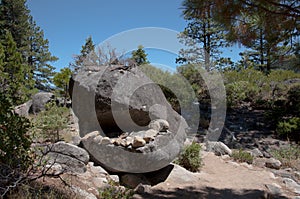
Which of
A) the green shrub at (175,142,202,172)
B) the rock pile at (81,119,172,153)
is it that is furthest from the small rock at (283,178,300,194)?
the rock pile at (81,119,172,153)

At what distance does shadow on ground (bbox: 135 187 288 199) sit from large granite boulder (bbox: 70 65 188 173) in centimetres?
45

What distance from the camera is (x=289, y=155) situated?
4965mm

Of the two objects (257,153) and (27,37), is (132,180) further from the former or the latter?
(27,37)

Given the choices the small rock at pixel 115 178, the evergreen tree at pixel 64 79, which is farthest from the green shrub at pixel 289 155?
the evergreen tree at pixel 64 79

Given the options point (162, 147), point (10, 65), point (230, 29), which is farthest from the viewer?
point (10, 65)

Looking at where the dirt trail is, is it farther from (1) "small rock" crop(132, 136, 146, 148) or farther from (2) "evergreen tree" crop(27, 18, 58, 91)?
(2) "evergreen tree" crop(27, 18, 58, 91)

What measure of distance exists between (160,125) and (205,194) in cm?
123

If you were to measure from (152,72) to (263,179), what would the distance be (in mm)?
4390

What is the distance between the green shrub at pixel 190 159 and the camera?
3.99m

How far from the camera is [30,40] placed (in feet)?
49.3

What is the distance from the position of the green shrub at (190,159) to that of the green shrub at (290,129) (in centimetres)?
326

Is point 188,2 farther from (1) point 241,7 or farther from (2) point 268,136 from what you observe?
(2) point 268,136

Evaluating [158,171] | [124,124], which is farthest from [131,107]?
[158,171]

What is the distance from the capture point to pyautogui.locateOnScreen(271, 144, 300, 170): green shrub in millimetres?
4543
